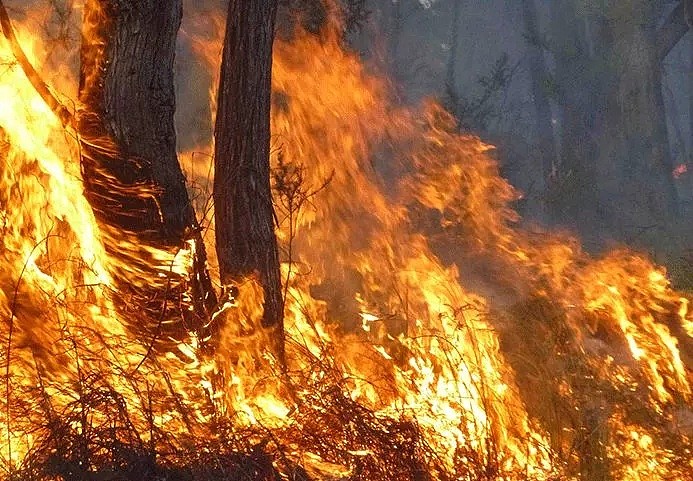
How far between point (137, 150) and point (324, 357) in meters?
1.77

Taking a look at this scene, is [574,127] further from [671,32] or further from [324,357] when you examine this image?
[324,357]

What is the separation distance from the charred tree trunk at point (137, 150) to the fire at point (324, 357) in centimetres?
5

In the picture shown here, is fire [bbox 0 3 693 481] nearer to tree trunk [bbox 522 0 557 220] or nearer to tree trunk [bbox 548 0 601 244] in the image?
tree trunk [bbox 548 0 601 244]

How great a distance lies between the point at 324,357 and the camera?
4.81 metres

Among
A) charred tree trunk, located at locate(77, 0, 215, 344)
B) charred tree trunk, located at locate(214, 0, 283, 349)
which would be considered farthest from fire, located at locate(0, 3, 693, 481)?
charred tree trunk, located at locate(214, 0, 283, 349)

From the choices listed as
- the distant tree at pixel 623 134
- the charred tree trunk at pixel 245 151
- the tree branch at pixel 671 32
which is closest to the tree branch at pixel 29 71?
the charred tree trunk at pixel 245 151

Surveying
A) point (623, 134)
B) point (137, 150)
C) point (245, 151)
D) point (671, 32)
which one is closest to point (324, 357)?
point (245, 151)

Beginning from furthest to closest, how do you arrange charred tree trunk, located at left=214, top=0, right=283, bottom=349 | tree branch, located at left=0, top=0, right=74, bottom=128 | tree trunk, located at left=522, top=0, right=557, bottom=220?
tree trunk, located at left=522, top=0, right=557, bottom=220
charred tree trunk, located at left=214, top=0, right=283, bottom=349
tree branch, located at left=0, top=0, right=74, bottom=128

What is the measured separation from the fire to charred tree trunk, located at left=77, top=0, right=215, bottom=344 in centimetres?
5

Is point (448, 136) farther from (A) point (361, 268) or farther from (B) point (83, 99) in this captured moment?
(B) point (83, 99)

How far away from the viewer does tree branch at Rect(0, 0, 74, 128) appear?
4250 millimetres

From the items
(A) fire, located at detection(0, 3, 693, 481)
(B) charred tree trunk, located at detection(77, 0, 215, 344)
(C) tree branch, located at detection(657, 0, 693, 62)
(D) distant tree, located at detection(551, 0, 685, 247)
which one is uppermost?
(C) tree branch, located at detection(657, 0, 693, 62)

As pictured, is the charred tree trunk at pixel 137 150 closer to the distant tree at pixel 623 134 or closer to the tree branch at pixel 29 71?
the tree branch at pixel 29 71

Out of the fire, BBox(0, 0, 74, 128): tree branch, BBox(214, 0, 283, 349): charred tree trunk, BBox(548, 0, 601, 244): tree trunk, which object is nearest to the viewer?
the fire
